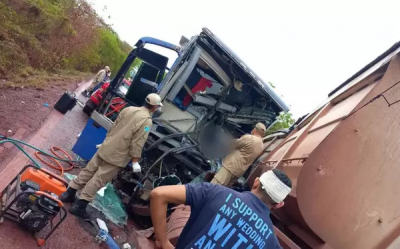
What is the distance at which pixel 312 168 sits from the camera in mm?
2672

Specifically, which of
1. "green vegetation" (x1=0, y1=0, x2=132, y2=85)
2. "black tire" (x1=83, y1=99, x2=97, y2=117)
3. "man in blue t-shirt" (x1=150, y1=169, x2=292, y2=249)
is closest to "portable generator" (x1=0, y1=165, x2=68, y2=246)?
"man in blue t-shirt" (x1=150, y1=169, x2=292, y2=249)

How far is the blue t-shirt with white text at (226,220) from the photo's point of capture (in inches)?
68.7

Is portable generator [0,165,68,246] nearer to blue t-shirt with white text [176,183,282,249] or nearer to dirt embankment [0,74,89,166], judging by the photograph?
dirt embankment [0,74,89,166]

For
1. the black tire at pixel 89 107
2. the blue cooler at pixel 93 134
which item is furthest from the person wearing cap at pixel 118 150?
the black tire at pixel 89 107

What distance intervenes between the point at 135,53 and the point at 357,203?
3633 mm

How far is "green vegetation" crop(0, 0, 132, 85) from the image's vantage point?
27.5ft

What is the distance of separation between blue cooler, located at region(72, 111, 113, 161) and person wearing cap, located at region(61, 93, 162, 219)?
3.19 feet

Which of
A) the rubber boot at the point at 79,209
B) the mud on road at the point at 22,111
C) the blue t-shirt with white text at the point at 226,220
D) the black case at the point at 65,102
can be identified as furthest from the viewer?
the black case at the point at 65,102

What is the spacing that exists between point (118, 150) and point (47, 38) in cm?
951

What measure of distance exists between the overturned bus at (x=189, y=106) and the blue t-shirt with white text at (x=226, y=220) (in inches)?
102

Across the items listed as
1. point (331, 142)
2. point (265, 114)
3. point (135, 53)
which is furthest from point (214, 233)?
point (265, 114)

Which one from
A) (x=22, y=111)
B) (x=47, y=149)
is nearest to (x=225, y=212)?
(x=47, y=149)

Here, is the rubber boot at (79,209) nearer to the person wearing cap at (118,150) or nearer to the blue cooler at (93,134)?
the person wearing cap at (118,150)

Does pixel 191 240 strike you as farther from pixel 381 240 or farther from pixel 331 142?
pixel 381 240
